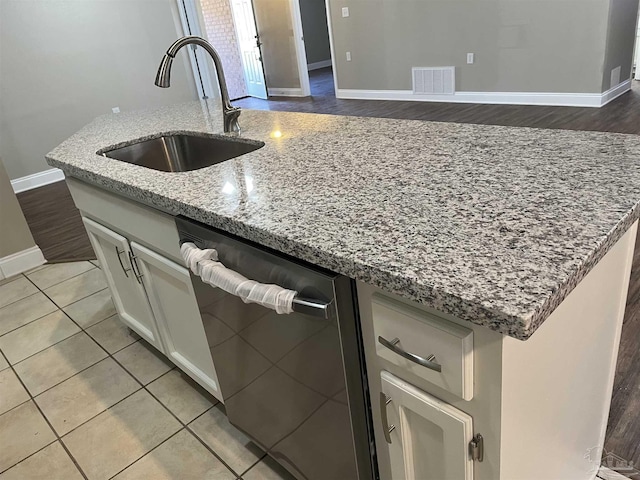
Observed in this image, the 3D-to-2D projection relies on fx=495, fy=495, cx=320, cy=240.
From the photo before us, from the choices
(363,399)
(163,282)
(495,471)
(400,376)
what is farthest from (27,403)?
(495,471)

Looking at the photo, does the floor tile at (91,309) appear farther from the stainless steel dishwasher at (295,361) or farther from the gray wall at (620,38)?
the gray wall at (620,38)

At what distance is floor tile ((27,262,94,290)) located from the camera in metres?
3.04

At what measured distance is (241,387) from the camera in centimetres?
145

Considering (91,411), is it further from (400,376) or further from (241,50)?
(241,50)

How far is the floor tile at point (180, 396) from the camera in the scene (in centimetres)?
188

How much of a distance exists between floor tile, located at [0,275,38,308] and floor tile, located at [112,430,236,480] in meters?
1.73

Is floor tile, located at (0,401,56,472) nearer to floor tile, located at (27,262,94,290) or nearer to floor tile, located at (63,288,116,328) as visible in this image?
floor tile, located at (63,288,116,328)

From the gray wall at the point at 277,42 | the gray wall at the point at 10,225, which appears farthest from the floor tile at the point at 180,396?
the gray wall at the point at 277,42

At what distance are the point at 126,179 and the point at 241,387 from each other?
704mm

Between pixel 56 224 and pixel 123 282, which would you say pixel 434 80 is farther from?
pixel 123 282

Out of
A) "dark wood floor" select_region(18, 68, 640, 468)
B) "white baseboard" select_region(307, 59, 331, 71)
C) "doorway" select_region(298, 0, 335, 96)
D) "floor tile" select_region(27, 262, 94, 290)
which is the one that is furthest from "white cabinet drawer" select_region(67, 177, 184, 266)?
"white baseboard" select_region(307, 59, 331, 71)

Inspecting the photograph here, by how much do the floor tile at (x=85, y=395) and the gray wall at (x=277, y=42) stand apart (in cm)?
645

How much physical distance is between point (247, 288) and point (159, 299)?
2.68ft

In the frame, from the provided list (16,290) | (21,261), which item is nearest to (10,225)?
(21,261)
